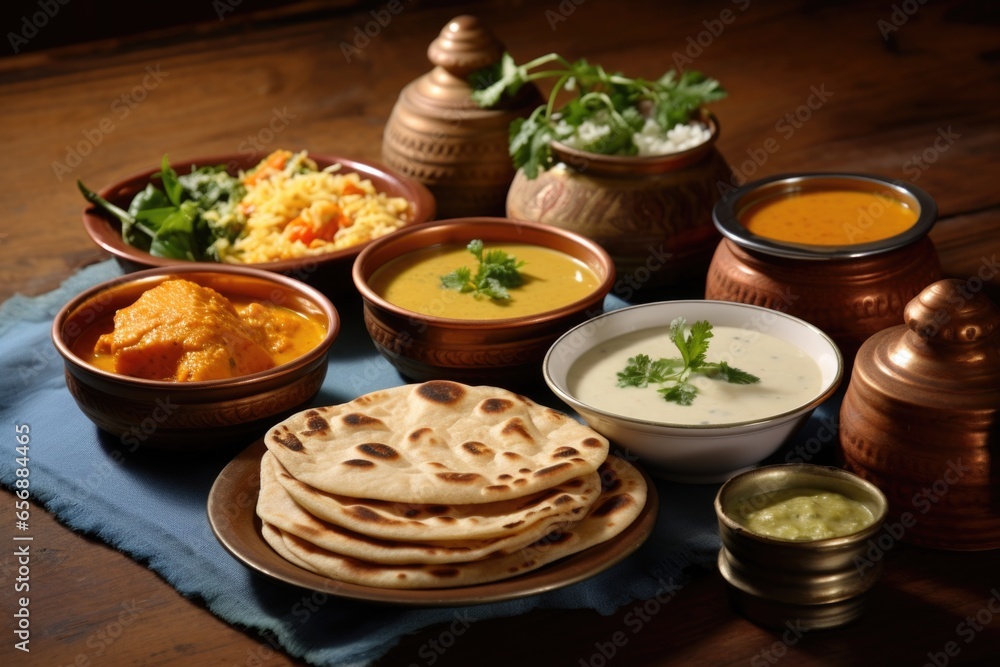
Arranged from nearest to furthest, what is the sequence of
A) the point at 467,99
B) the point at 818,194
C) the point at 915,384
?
the point at 915,384 < the point at 818,194 < the point at 467,99

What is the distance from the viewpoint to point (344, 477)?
7.12 feet

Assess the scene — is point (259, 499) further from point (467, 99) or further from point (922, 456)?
point (467, 99)

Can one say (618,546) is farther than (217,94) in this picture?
No

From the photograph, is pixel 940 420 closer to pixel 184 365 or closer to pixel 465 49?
pixel 184 365

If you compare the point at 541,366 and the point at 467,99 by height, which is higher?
the point at 467,99

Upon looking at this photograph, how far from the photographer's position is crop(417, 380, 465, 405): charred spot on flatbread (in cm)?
246

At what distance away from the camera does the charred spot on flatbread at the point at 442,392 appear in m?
2.46

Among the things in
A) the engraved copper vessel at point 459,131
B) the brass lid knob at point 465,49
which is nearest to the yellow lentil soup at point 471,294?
the engraved copper vessel at point 459,131

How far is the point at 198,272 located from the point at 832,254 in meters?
1.47

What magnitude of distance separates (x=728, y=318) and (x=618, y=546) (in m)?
0.81

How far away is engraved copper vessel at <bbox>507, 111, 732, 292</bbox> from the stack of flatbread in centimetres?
94

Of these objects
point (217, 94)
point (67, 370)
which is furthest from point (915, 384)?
point (217, 94)

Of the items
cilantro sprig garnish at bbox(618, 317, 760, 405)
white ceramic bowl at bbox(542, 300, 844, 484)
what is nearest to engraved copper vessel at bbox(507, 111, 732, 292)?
white ceramic bowl at bbox(542, 300, 844, 484)

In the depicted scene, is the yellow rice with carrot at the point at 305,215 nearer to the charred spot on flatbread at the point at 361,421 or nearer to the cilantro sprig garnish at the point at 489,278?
the cilantro sprig garnish at the point at 489,278
